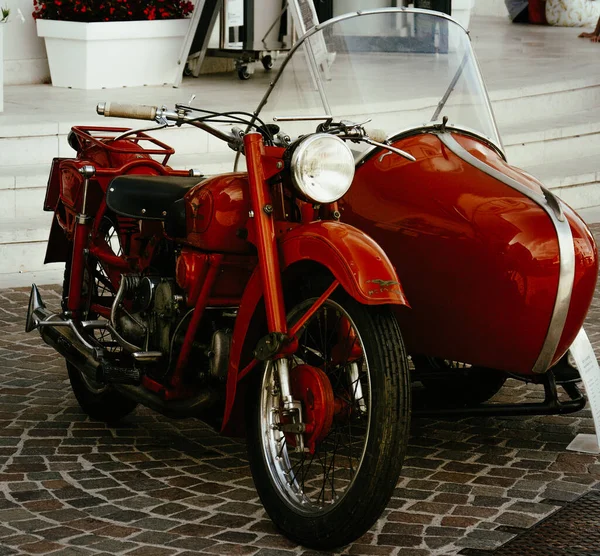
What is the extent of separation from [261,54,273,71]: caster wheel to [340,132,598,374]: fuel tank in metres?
7.96

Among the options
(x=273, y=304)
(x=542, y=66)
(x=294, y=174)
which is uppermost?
(x=294, y=174)

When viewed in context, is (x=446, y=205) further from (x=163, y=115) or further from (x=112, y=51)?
(x=112, y=51)

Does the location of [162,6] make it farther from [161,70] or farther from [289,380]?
[289,380]

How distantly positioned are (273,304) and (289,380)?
245 millimetres

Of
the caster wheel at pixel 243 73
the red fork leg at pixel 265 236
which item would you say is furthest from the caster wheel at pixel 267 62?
the red fork leg at pixel 265 236

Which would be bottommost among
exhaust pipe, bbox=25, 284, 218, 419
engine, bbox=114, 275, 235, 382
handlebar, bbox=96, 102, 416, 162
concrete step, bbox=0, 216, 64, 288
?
concrete step, bbox=0, 216, 64, 288

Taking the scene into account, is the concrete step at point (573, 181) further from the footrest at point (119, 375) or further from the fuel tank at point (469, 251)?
the footrest at point (119, 375)

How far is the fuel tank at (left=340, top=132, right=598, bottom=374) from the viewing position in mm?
4109

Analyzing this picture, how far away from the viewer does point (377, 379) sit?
3.51 meters


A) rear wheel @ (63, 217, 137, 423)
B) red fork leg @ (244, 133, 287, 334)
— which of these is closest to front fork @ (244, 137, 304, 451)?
red fork leg @ (244, 133, 287, 334)

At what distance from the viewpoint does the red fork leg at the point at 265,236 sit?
3717mm

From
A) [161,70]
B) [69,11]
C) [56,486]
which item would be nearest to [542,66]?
[161,70]

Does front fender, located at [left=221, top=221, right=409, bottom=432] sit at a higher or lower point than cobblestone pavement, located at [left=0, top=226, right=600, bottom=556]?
higher

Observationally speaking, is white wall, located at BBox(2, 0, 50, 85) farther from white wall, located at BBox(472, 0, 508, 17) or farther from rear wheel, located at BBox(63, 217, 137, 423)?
white wall, located at BBox(472, 0, 508, 17)
